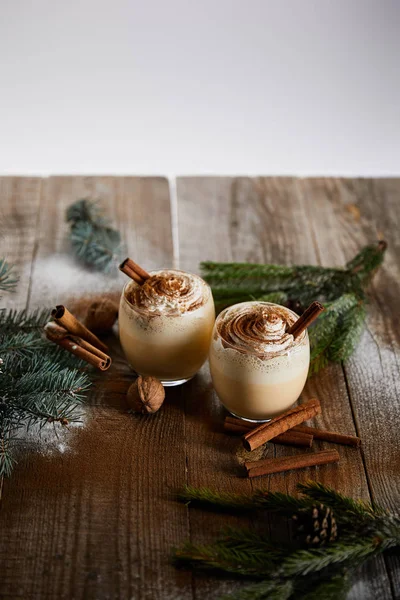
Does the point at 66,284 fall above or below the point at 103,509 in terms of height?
below

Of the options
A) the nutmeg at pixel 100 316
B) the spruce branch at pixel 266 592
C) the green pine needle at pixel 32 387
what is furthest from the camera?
the nutmeg at pixel 100 316

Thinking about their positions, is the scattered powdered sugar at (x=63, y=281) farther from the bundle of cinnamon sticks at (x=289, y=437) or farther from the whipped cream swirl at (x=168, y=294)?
the bundle of cinnamon sticks at (x=289, y=437)

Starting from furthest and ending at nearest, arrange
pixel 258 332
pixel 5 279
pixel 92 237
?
pixel 92 237 < pixel 5 279 < pixel 258 332

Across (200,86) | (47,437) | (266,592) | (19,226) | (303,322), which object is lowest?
(200,86)

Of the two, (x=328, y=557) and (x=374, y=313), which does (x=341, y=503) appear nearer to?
(x=328, y=557)

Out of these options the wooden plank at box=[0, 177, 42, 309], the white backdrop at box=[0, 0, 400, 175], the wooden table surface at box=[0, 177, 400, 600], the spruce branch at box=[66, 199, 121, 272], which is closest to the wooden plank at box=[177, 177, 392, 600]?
the wooden table surface at box=[0, 177, 400, 600]

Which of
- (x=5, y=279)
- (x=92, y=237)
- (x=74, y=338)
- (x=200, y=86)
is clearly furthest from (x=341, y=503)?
(x=200, y=86)

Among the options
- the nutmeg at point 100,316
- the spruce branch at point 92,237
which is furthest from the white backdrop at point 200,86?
the nutmeg at point 100,316
